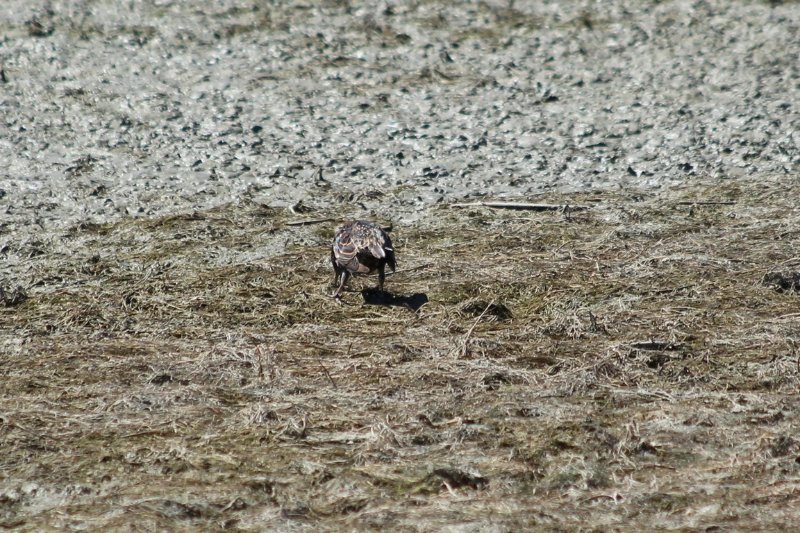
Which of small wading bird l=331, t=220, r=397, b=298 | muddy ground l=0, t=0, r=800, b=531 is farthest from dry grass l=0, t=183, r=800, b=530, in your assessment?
small wading bird l=331, t=220, r=397, b=298

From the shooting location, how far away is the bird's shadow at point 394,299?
862 cm

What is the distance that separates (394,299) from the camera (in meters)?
8.76

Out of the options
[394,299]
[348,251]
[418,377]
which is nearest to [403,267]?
[394,299]

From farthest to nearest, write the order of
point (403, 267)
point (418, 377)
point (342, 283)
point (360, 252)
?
point (403, 267), point (342, 283), point (360, 252), point (418, 377)

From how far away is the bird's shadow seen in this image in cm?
862

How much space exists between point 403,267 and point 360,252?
917mm

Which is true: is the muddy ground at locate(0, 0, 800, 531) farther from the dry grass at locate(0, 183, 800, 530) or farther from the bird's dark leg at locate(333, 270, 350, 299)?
the bird's dark leg at locate(333, 270, 350, 299)

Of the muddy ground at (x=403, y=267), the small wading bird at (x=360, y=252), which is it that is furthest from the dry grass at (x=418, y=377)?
the small wading bird at (x=360, y=252)

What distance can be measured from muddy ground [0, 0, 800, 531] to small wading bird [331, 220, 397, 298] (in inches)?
11.3

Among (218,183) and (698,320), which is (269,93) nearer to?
(218,183)

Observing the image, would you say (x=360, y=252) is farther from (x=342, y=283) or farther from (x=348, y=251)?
(x=342, y=283)

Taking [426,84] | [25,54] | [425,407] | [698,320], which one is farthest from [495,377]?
[25,54]

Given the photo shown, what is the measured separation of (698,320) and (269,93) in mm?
7594

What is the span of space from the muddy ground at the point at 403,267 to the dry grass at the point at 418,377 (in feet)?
0.08
